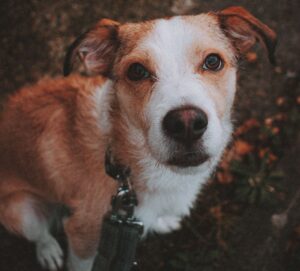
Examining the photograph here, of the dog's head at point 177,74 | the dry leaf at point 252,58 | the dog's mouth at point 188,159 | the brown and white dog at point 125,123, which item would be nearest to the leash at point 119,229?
the brown and white dog at point 125,123

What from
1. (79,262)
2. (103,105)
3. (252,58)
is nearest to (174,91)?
(103,105)

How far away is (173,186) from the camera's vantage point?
329 cm

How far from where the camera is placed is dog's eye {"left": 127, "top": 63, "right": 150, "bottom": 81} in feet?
8.80

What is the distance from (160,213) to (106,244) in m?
0.71

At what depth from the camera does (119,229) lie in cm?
292

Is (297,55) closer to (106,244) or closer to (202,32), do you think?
(202,32)

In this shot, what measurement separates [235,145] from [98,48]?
2.45 meters

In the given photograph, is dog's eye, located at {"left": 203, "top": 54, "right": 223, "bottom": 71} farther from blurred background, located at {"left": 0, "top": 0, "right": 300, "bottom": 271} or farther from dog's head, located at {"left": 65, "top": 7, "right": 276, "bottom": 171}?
blurred background, located at {"left": 0, "top": 0, "right": 300, "bottom": 271}

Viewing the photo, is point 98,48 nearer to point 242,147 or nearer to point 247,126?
point 242,147

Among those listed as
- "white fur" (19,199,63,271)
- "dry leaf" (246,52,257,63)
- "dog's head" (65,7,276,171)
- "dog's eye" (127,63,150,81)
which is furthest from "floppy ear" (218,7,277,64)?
"white fur" (19,199,63,271)

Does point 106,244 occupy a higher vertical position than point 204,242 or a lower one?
higher

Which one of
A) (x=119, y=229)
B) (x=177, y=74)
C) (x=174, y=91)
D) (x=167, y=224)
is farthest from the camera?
(x=167, y=224)

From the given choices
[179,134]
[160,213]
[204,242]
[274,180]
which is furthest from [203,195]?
[179,134]

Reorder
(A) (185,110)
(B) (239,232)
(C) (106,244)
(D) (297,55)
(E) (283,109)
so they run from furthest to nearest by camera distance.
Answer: (D) (297,55), (E) (283,109), (B) (239,232), (C) (106,244), (A) (185,110)
